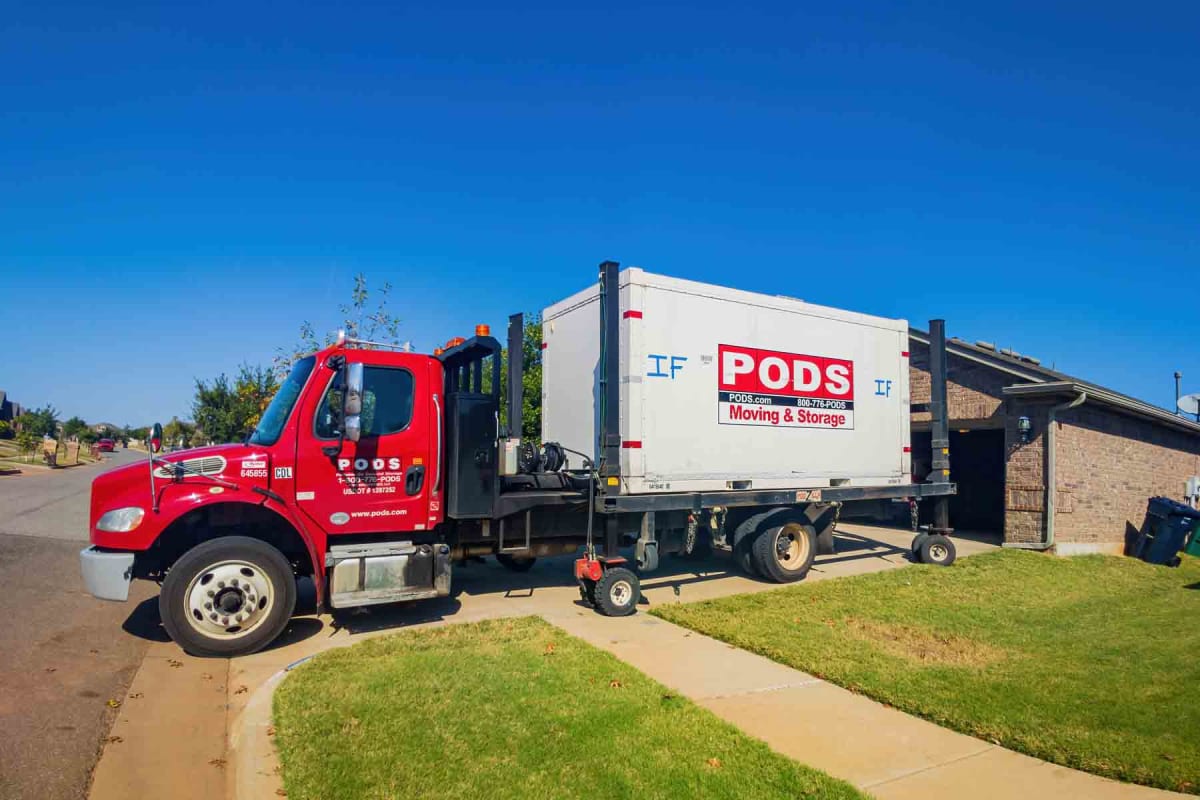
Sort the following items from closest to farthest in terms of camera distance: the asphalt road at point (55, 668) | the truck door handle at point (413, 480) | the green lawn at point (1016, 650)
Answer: the asphalt road at point (55, 668), the green lawn at point (1016, 650), the truck door handle at point (413, 480)

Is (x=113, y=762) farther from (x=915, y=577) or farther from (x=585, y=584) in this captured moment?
(x=915, y=577)

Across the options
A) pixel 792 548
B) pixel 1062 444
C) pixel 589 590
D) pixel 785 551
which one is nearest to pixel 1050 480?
pixel 1062 444

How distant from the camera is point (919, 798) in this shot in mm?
3977

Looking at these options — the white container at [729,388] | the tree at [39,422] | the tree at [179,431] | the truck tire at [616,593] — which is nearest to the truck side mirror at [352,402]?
the white container at [729,388]

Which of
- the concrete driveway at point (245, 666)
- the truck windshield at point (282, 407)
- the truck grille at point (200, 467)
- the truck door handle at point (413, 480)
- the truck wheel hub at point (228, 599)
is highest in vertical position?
the truck windshield at point (282, 407)

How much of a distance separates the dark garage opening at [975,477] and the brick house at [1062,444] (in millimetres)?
313

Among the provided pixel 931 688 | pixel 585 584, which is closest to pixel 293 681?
pixel 585 584

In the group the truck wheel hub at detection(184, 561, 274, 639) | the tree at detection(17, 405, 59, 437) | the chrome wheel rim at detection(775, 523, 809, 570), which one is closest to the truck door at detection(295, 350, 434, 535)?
the truck wheel hub at detection(184, 561, 274, 639)

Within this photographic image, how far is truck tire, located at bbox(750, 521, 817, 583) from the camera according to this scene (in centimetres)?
1012

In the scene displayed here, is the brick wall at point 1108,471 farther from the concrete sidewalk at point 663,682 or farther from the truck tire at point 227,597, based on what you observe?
the truck tire at point 227,597

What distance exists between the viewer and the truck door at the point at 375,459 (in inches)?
280

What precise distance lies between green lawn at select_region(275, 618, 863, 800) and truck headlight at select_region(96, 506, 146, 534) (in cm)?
202

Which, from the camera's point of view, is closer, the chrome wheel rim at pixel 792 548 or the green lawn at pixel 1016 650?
the green lawn at pixel 1016 650

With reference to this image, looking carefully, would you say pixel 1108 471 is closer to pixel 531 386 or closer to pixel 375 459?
pixel 531 386
